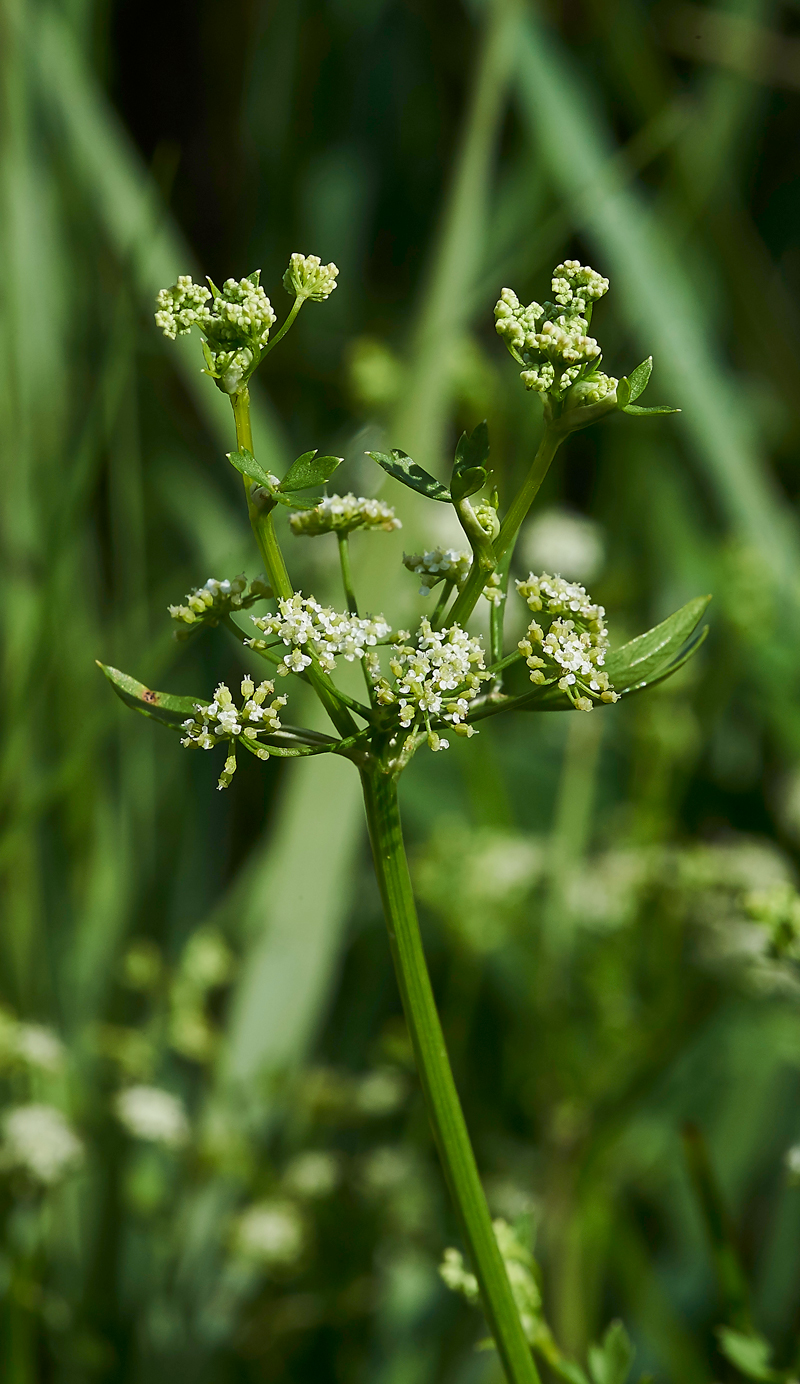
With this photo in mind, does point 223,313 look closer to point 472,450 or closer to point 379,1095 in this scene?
point 472,450

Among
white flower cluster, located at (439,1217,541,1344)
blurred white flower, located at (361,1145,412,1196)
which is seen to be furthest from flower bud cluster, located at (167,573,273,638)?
blurred white flower, located at (361,1145,412,1196)

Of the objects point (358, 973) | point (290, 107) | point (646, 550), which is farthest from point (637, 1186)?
point (290, 107)

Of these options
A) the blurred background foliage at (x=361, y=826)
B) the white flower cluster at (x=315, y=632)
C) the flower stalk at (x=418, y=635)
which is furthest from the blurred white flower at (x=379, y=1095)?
the white flower cluster at (x=315, y=632)

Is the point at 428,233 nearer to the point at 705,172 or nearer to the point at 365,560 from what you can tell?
the point at 705,172

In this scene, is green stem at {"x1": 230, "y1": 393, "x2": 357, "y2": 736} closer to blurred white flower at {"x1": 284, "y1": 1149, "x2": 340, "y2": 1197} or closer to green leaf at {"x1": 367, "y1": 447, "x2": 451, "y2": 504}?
green leaf at {"x1": 367, "y1": 447, "x2": 451, "y2": 504}

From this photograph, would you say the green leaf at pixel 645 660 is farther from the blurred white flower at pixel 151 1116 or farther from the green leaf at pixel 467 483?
the blurred white flower at pixel 151 1116

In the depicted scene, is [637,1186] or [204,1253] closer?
[204,1253]

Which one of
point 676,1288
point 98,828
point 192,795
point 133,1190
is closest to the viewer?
point 133,1190
